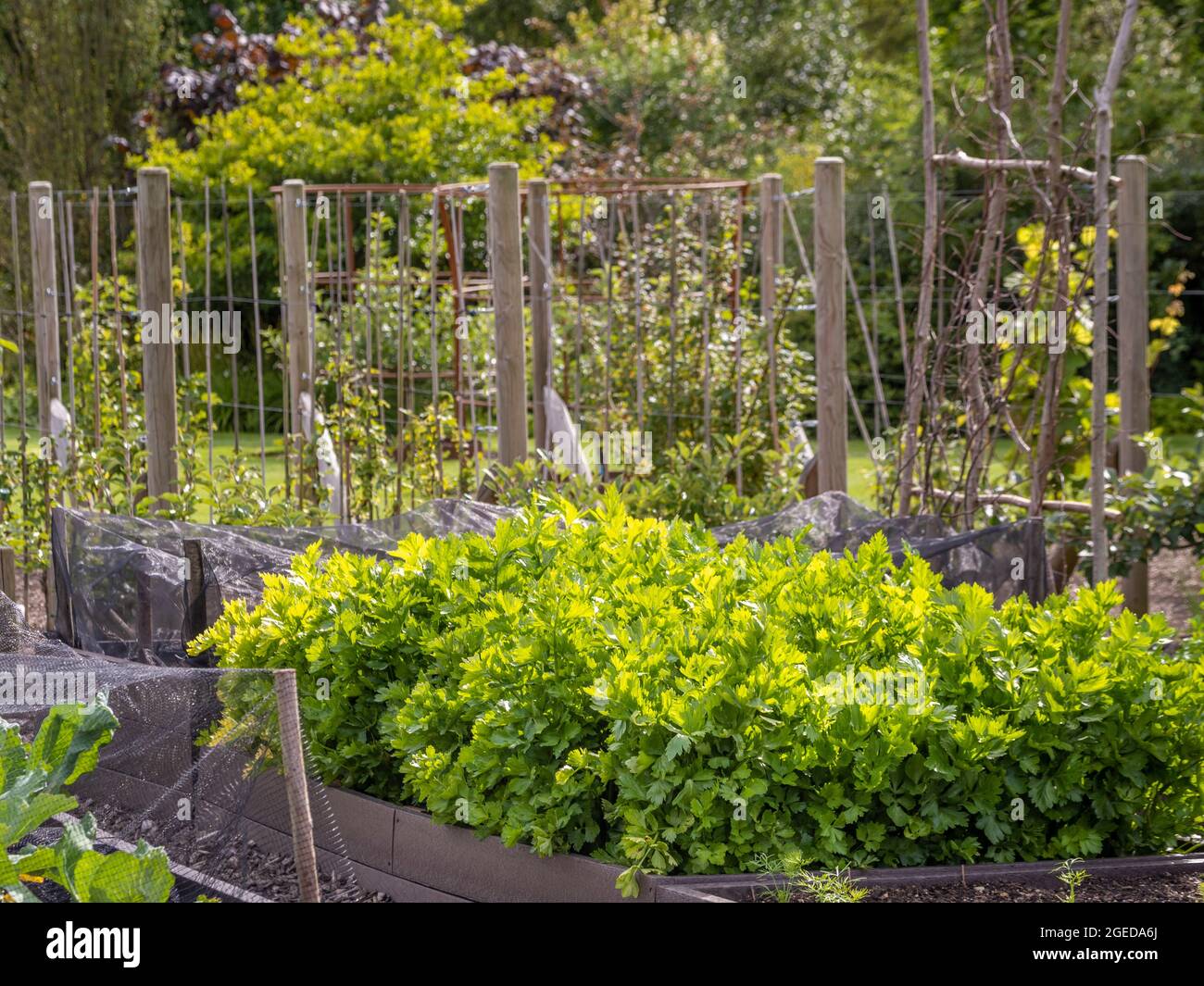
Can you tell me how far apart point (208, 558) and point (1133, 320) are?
4.12m

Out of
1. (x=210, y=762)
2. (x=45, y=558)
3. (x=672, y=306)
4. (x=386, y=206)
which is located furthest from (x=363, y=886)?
(x=386, y=206)

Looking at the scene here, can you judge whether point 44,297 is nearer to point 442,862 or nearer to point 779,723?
point 442,862

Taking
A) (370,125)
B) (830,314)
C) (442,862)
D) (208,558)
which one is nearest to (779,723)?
(442,862)

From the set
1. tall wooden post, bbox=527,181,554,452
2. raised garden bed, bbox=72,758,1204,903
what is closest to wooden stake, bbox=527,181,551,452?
tall wooden post, bbox=527,181,554,452

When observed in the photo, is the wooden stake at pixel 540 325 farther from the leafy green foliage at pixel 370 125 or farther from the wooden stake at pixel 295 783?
the leafy green foliage at pixel 370 125

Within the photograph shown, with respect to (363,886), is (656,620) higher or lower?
higher

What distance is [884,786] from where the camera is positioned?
10.4 ft

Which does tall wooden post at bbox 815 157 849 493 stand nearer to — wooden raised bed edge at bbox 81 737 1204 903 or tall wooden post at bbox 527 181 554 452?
tall wooden post at bbox 527 181 554 452

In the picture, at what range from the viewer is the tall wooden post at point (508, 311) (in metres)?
6.20

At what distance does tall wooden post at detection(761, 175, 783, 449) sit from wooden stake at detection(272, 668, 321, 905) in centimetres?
401

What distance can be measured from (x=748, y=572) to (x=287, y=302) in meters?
3.48

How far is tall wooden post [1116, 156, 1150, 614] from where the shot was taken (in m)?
6.32

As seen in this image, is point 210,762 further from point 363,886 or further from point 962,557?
point 962,557
